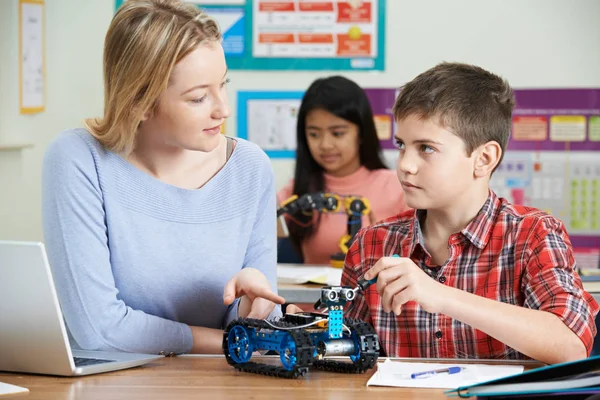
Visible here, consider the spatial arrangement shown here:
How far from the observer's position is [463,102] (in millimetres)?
1848

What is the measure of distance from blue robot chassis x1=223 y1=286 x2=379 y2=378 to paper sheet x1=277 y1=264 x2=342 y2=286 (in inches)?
55.6

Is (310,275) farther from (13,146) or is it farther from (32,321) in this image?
(13,146)

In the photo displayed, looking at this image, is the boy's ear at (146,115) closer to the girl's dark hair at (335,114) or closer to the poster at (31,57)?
the girl's dark hair at (335,114)

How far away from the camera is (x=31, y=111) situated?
433 centimetres

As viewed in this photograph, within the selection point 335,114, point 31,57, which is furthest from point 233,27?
point 31,57

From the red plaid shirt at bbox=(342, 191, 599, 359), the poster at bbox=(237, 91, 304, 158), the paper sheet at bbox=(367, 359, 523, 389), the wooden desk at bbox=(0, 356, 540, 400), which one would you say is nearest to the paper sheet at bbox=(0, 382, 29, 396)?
the wooden desk at bbox=(0, 356, 540, 400)

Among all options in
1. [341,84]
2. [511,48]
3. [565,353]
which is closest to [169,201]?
[565,353]

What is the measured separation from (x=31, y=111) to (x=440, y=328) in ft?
10.3

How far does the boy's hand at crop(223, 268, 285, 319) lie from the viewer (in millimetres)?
1609

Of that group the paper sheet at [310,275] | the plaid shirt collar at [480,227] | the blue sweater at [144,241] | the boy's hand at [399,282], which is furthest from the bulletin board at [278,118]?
the boy's hand at [399,282]

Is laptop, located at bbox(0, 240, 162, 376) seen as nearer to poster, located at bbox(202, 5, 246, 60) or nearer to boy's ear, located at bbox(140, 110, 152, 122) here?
boy's ear, located at bbox(140, 110, 152, 122)

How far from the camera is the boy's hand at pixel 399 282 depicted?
1449mm

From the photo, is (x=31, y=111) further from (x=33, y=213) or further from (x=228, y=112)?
(x=228, y=112)

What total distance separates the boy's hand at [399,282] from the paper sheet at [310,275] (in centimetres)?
139
